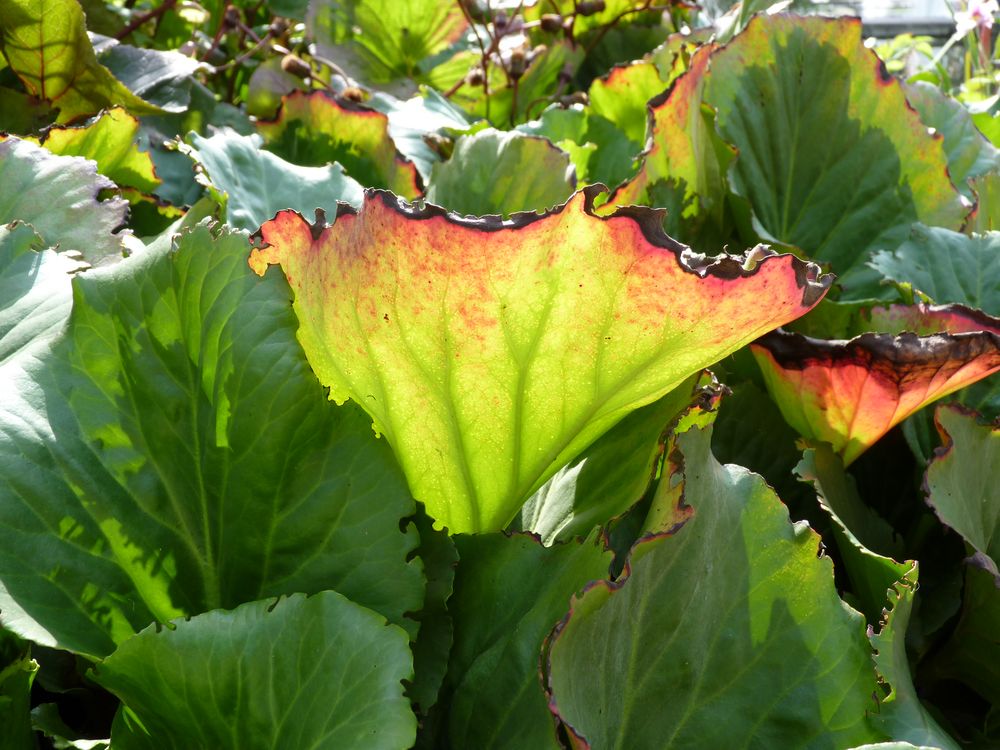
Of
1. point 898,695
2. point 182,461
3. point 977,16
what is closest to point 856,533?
point 898,695

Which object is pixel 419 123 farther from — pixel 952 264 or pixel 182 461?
pixel 182 461

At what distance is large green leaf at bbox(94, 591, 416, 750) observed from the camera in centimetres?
47

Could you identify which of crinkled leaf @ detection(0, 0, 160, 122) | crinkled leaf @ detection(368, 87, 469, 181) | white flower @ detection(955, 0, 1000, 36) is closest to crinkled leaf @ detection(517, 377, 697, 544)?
crinkled leaf @ detection(368, 87, 469, 181)

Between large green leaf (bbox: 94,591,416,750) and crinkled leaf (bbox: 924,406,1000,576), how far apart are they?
1.17 feet

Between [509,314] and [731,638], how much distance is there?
0.70 feet

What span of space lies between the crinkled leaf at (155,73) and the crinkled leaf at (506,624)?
720mm

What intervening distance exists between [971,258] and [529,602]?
50 centimetres

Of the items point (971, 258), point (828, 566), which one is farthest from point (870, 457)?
point (828, 566)

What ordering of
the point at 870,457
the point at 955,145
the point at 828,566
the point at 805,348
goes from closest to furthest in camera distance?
→ the point at 828,566 < the point at 805,348 < the point at 870,457 < the point at 955,145

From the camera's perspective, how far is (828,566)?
55 centimetres

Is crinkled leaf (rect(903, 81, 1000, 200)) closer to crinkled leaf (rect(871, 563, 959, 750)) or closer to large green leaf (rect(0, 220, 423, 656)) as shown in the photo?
crinkled leaf (rect(871, 563, 959, 750))

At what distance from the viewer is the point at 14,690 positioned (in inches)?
19.9

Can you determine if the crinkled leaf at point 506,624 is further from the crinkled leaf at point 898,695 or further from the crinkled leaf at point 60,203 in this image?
the crinkled leaf at point 60,203

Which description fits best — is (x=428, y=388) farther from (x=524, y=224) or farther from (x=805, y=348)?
(x=805, y=348)
